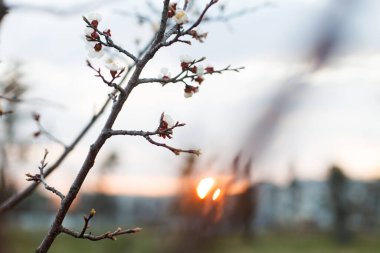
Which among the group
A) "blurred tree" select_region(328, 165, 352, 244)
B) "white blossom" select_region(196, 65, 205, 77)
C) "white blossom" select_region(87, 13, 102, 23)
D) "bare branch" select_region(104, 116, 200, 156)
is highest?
"blurred tree" select_region(328, 165, 352, 244)

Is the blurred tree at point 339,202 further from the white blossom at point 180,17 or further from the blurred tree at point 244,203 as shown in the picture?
the white blossom at point 180,17

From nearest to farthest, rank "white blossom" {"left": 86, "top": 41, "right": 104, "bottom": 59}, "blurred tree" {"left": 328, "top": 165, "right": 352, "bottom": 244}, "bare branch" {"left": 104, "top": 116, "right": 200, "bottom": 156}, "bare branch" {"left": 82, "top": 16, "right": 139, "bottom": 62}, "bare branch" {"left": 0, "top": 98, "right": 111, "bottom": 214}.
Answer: "bare branch" {"left": 104, "top": 116, "right": 200, "bottom": 156} < "bare branch" {"left": 82, "top": 16, "right": 139, "bottom": 62} < "white blossom" {"left": 86, "top": 41, "right": 104, "bottom": 59} < "bare branch" {"left": 0, "top": 98, "right": 111, "bottom": 214} < "blurred tree" {"left": 328, "top": 165, "right": 352, "bottom": 244}

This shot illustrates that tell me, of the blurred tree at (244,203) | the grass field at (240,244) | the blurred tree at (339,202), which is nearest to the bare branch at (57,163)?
the blurred tree at (244,203)

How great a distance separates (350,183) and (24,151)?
41.0 m

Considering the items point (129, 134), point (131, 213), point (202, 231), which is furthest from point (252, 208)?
point (131, 213)

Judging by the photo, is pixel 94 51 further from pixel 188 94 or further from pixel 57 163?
pixel 57 163

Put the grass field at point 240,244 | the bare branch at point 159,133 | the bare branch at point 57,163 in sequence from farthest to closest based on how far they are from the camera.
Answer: the grass field at point 240,244, the bare branch at point 57,163, the bare branch at point 159,133

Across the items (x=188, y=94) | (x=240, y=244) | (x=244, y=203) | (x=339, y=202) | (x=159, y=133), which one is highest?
(x=339, y=202)

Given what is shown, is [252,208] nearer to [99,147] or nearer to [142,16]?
[142,16]

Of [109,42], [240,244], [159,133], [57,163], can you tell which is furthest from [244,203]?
[240,244]

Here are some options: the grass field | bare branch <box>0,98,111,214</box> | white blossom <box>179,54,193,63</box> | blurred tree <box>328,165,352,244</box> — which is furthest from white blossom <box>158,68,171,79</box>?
blurred tree <box>328,165,352,244</box>

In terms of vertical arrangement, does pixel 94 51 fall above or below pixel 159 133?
above

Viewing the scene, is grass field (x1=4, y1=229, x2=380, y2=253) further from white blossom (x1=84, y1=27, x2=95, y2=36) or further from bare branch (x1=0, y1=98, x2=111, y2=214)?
white blossom (x1=84, y1=27, x2=95, y2=36)

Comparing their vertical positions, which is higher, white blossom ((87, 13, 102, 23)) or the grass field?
the grass field
